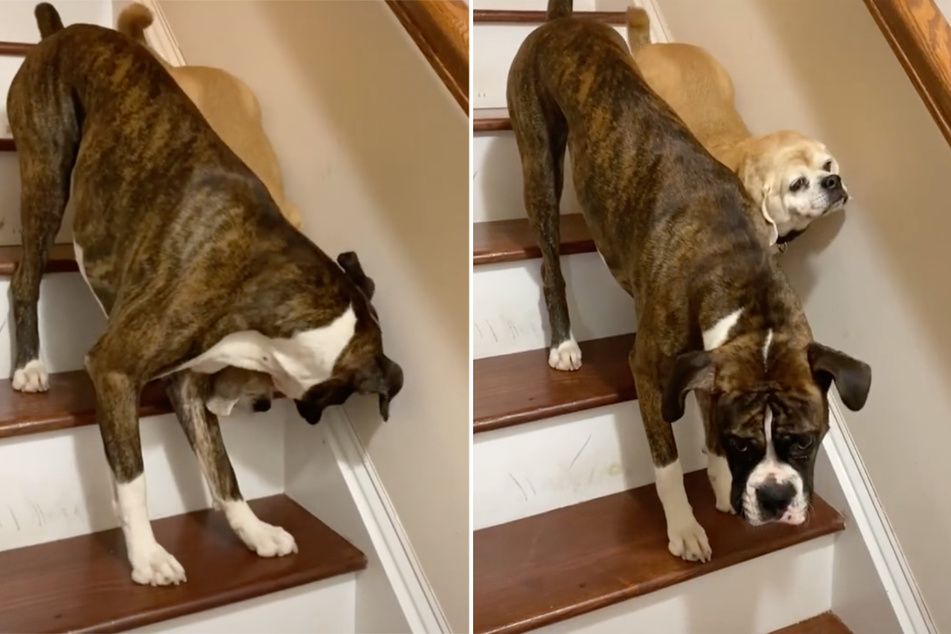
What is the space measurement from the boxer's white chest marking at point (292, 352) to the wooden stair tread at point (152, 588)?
0.31m

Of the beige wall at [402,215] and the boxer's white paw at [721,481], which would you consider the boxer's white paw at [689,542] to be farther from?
the beige wall at [402,215]

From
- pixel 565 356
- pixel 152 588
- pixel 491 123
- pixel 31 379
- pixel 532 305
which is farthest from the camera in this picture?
pixel 491 123

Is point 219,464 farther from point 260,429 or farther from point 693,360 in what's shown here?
point 693,360

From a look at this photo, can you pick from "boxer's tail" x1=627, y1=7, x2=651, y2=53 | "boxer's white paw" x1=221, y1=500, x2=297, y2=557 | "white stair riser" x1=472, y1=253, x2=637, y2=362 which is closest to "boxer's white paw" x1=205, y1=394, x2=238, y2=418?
"boxer's white paw" x1=221, y1=500, x2=297, y2=557

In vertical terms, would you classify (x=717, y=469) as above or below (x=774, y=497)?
below

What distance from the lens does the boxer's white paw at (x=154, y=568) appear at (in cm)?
153

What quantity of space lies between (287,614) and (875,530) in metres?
1.22

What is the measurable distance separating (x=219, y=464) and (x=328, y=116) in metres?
0.67

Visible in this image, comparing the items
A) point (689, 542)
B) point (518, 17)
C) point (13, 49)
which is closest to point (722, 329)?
point (689, 542)

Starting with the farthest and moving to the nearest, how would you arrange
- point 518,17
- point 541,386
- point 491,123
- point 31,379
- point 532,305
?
point 518,17
point 491,123
point 532,305
point 541,386
point 31,379

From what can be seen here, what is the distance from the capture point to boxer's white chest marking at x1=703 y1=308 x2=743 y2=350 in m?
1.70

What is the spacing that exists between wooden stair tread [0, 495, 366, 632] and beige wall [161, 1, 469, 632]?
0.20 metres

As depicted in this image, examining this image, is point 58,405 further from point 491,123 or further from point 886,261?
point 886,261

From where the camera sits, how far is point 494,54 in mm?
2605
